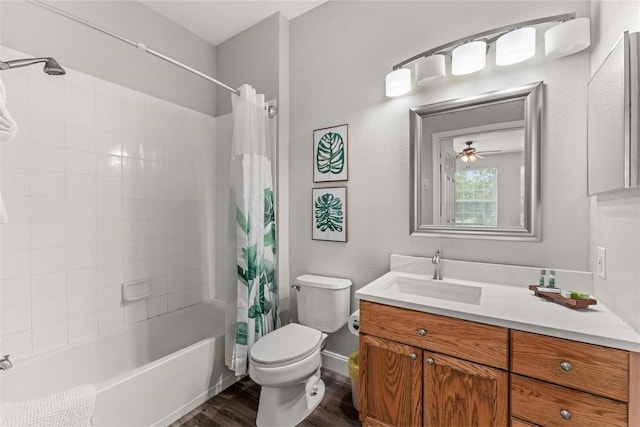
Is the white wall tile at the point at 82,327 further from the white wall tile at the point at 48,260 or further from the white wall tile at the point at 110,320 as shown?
the white wall tile at the point at 48,260

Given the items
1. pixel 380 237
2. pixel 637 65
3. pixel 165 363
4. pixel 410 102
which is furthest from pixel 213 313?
pixel 637 65

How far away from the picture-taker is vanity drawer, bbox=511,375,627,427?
94 cm

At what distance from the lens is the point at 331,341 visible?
2.16 metres

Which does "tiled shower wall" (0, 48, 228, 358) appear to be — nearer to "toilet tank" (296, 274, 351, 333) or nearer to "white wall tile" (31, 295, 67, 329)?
"white wall tile" (31, 295, 67, 329)

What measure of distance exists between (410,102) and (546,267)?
1.20m

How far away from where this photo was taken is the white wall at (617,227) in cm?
98

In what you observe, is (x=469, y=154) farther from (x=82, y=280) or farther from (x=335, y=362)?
(x=82, y=280)

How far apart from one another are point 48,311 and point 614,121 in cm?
295

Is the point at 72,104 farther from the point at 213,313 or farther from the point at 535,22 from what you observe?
the point at 535,22

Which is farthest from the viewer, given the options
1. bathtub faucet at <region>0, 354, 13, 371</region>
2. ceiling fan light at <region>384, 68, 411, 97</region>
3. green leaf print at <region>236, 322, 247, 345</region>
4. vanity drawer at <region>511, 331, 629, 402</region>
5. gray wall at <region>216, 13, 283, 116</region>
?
gray wall at <region>216, 13, 283, 116</region>

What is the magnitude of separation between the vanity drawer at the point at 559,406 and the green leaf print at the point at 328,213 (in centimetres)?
131

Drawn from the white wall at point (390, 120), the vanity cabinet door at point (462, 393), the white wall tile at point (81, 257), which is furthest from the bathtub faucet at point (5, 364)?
the vanity cabinet door at point (462, 393)

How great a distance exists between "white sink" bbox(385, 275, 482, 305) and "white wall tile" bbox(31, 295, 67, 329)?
196cm

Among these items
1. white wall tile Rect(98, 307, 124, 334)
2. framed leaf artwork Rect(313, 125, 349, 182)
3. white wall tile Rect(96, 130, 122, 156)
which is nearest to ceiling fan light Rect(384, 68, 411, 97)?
framed leaf artwork Rect(313, 125, 349, 182)
